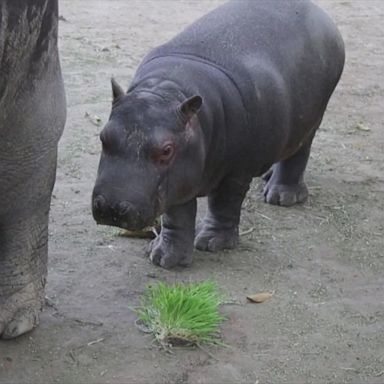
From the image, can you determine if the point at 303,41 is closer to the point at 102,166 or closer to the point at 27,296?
the point at 102,166

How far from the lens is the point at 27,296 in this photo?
147 inches

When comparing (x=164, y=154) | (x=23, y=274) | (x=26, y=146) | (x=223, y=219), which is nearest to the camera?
(x=26, y=146)

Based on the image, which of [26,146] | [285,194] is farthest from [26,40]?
[285,194]

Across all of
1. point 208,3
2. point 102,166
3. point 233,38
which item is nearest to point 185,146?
point 102,166

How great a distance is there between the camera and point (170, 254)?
443cm

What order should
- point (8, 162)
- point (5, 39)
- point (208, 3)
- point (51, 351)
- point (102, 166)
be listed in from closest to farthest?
1. point (5, 39)
2. point (8, 162)
3. point (51, 351)
4. point (102, 166)
5. point (208, 3)

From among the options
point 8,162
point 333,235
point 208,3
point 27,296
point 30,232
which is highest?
point 8,162

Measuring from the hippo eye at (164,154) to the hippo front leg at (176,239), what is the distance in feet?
1.39

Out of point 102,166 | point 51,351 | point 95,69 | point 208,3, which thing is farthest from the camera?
point 208,3

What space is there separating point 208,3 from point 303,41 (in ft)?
18.7

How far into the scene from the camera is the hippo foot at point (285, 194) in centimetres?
525

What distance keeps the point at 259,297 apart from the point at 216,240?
54 cm

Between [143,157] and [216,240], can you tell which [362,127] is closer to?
[216,240]

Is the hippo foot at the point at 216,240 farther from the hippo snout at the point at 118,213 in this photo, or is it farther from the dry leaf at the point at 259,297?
the hippo snout at the point at 118,213
